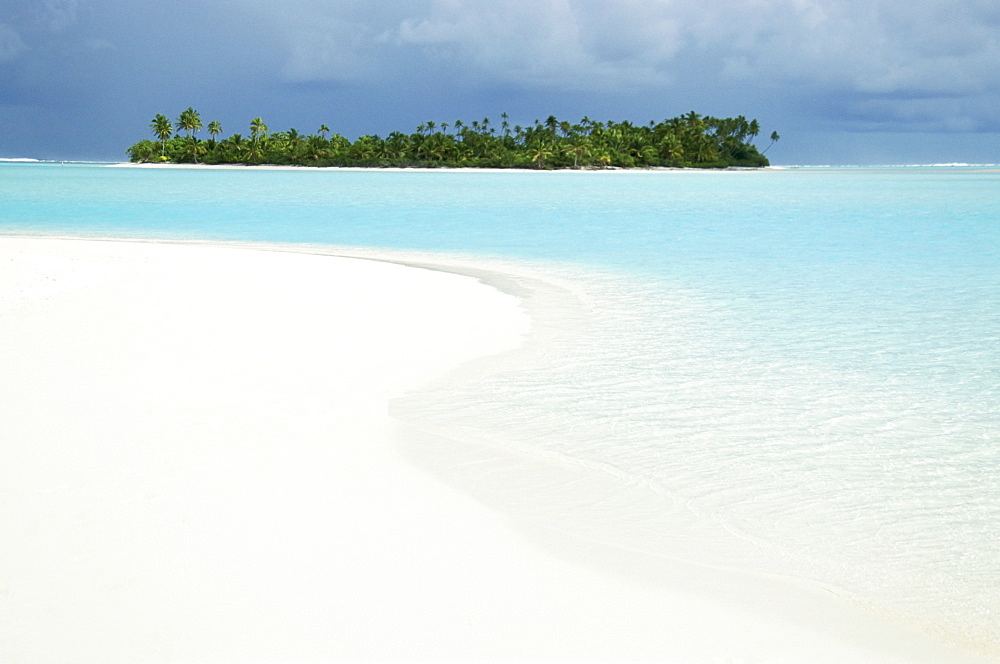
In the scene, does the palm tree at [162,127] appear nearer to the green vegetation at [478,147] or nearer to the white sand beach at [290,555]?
the green vegetation at [478,147]

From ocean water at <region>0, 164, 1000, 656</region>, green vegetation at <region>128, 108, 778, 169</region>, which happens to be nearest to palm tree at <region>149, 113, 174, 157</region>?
green vegetation at <region>128, 108, 778, 169</region>

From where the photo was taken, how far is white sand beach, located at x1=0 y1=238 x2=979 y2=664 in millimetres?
2896

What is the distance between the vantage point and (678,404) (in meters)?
5.80

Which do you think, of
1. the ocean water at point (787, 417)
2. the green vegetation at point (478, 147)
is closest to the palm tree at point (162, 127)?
the green vegetation at point (478, 147)

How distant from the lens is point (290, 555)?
3412mm

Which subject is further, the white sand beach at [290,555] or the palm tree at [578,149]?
the palm tree at [578,149]

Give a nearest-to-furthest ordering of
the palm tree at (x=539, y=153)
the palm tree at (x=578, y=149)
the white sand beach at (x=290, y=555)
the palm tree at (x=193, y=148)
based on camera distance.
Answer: the white sand beach at (x=290, y=555) < the palm tree at (x=578, y=149) < the palm tree at (x=539, y=153) < the palm tree at (x=193, y=148)

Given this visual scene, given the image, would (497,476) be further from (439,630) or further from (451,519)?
(439,630)

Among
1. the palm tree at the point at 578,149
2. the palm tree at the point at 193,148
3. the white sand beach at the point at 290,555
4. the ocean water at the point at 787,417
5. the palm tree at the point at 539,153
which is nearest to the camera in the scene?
the white sand beach at the point at 290,555

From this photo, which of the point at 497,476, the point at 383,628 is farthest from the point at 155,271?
the point at 383,628

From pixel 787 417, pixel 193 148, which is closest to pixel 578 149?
pixel 193 148

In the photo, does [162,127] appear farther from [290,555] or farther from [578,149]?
[290,555]

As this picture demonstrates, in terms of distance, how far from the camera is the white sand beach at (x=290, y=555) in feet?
9.50

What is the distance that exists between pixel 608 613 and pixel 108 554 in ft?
6.40
